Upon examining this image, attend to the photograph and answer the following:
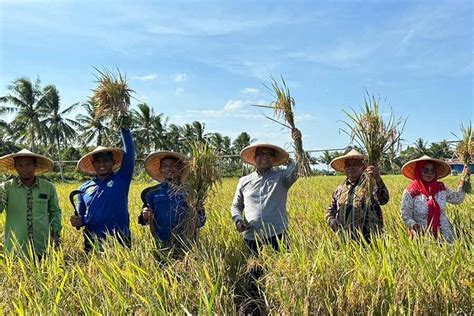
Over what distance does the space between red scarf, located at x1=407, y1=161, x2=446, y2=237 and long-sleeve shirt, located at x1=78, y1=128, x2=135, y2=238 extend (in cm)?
229

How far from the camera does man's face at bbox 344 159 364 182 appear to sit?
3246 millimetres

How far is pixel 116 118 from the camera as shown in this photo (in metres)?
3.36

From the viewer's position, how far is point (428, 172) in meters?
3.51

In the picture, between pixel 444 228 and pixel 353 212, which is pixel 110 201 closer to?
pixel 353 212

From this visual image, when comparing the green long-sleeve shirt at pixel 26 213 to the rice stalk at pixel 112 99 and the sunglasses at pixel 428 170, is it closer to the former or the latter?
the rice stalk at pixel 112 99

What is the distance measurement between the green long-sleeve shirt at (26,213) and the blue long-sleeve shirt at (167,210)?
2.72ft

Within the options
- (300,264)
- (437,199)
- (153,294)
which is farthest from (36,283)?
(437,199)

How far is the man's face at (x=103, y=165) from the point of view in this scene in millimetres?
3546

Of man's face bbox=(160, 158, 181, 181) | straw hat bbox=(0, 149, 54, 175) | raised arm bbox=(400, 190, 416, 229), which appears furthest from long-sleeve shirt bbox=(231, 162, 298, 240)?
straw hat bbox=(0, 149, 54, 175)

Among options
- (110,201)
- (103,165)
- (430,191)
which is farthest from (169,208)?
(430,191)

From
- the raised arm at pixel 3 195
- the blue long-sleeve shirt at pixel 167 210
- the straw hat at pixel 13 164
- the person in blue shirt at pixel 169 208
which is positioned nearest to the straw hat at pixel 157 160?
the person in blue shirt at pixel 169 208

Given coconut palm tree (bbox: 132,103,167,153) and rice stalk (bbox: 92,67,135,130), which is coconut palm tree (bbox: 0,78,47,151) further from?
rice stalk (bbox: 92,67,135,130)

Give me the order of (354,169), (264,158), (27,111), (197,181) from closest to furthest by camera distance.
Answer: (197,181) → (354,169) → (264,158) → (27,111)

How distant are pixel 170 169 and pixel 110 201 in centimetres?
54
